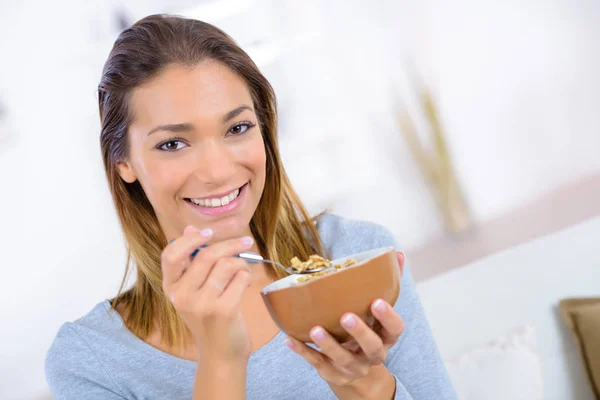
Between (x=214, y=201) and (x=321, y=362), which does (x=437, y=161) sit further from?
(x=321, y=362)

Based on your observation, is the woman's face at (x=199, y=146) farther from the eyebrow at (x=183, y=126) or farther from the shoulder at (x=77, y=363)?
the shoulder at (x=77, y=363)

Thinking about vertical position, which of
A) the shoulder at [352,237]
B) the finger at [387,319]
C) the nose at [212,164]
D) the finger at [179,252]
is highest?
the nose at [212,164]

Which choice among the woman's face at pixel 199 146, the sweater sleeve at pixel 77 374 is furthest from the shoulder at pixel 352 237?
the sweater sleeve at pixel 77 374

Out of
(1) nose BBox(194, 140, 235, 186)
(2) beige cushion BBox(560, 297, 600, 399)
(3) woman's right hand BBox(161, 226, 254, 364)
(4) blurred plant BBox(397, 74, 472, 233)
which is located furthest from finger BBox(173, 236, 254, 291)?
(4) blurred plant BBox(397, 74, 472, 233)

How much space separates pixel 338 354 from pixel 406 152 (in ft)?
5.48

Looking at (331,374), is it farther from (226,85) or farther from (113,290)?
(113,290)

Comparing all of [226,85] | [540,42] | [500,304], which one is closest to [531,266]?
[500,304]

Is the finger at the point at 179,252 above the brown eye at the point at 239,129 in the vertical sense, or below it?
below

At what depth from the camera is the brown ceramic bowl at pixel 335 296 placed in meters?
0.86

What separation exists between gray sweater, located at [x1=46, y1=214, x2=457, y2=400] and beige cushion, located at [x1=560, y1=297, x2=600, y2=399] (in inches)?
29.8

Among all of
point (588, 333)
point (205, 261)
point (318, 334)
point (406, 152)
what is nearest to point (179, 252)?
point (205, 261)

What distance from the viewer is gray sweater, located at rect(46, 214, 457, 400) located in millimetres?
1422

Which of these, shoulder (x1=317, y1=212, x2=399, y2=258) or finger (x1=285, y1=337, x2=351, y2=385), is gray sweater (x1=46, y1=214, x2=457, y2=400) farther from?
finger (x1=285, y1=337, x2=351, y2=385)

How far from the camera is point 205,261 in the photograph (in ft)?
3.06
